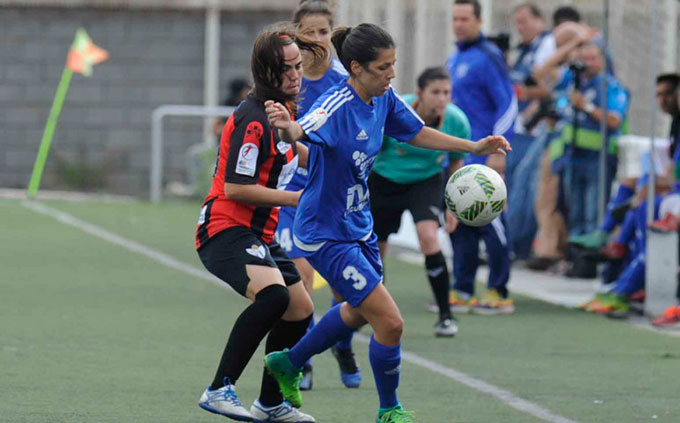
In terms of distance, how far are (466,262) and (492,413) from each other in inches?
170

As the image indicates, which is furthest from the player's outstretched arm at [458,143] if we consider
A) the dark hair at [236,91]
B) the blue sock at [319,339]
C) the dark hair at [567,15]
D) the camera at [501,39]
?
the dark hair at [236,91]

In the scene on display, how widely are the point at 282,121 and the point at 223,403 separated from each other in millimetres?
1310

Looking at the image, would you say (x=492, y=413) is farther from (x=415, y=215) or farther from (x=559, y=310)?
(x=559, y=310)

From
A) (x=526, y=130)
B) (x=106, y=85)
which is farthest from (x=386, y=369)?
(x=106, y=85)

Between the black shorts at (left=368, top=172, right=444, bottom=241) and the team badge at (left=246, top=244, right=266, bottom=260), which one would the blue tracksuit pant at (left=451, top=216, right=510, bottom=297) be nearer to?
the black shorts at (left=368, top=172, right=444, bottom=241)

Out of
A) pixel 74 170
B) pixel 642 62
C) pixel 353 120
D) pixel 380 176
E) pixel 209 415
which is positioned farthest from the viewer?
pixel 74 170

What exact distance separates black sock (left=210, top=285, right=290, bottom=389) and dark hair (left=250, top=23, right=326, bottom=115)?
0.82 meters

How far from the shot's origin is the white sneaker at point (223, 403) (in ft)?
20.4

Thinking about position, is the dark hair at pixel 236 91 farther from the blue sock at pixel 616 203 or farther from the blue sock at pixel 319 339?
the blue sock at pixel 319 339

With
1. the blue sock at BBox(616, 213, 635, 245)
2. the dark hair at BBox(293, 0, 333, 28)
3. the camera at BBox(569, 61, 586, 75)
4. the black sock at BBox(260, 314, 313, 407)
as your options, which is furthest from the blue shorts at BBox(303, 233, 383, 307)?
the camera at BBox(569, 61, 586, 75)

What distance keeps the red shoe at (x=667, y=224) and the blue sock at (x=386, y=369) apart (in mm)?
4723

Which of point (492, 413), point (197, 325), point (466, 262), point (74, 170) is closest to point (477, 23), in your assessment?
point (466, 262)

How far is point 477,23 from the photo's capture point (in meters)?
11.2

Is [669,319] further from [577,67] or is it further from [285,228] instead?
[285,228]
